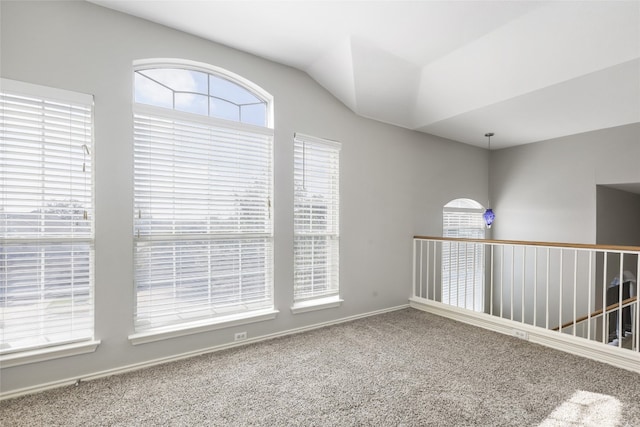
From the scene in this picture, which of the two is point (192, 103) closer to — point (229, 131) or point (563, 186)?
point (229, 131)

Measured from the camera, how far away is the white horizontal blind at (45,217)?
2090 mm

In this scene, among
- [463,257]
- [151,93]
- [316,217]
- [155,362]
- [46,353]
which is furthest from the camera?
[463,257]

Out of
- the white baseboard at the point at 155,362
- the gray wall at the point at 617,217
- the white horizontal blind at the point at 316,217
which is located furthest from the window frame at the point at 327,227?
the gray wall at the point at 617,217

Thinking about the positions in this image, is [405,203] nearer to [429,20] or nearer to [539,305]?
[429,20]

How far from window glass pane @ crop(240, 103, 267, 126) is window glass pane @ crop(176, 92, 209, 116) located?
364mm

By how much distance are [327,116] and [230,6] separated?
1495 mm

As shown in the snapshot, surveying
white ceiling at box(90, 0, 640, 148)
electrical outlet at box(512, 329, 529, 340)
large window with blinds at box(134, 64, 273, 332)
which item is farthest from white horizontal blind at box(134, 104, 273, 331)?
electrical outlet at box(512, 329, 529, 340)

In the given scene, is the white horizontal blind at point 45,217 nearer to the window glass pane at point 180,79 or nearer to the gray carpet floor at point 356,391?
the gray carpet floor at point 356,391

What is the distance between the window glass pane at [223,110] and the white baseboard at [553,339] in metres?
3.30

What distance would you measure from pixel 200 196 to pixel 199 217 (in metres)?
0.19

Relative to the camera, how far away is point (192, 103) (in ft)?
9.27

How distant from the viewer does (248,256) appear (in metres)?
3.08

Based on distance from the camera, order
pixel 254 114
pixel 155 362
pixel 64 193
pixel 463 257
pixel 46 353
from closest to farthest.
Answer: pixel 46 353
pixel 64 193
pixel 155 362
pixel 254 114
pixel 463 257

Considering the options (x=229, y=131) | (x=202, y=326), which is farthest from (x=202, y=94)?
(x=202, y=326)
